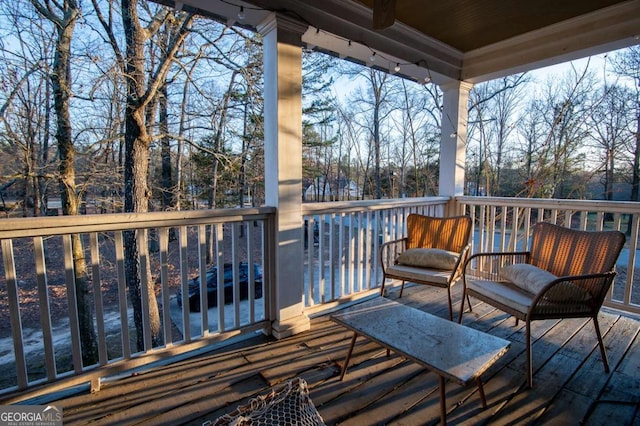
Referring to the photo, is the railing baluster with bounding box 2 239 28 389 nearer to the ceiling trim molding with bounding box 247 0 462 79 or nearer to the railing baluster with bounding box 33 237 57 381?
the railing baluster with bounding box 33 237 57 381

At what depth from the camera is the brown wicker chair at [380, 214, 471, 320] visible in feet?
8.89

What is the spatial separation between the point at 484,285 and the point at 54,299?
29.3ft

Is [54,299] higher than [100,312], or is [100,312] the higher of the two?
[100,312]

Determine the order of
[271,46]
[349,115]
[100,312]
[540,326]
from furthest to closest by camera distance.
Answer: [349,115] < [540,326] < [271,46] < [100,312]

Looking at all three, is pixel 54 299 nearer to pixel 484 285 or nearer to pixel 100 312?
pixel 100 312

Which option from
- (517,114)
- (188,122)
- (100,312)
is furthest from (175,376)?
(517,114)

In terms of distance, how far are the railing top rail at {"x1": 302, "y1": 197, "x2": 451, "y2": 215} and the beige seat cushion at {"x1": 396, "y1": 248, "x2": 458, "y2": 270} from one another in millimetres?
534

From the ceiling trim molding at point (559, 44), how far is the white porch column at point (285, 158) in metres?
2.31

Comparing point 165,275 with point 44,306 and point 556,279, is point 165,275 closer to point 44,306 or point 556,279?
point 44,306

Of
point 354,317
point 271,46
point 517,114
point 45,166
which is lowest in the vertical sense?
point 354,317

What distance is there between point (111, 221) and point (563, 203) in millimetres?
3644

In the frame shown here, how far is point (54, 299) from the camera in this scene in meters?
7.25

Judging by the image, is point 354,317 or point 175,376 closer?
point 354,317

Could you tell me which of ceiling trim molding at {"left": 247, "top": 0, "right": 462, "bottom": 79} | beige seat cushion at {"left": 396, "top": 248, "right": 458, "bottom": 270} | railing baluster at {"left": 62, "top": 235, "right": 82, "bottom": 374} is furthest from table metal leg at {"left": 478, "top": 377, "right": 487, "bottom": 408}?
ceiling trim molding at {"left": 247, "top": 0, "right": 462, "bottom": 79}
